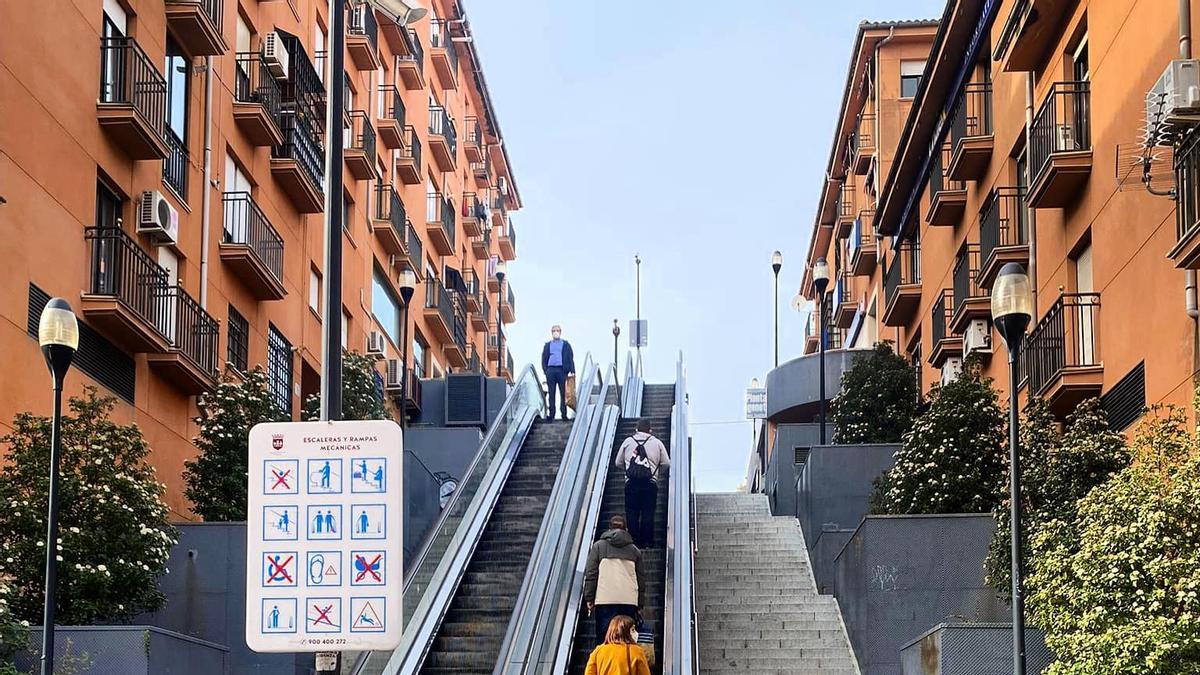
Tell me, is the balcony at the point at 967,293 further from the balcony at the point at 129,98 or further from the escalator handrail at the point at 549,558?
the balcony at the point at 129,98

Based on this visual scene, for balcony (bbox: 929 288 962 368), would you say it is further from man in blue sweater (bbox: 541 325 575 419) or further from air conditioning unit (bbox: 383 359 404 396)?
air conditioning unit (bbox: 383 359 404 396)

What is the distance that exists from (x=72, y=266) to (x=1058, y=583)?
41.4ft

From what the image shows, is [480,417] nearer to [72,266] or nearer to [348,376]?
[348,376]

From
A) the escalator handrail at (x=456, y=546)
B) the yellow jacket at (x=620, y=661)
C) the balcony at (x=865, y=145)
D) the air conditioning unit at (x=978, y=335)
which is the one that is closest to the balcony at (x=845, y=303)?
the balcony at (x=865, y=145)

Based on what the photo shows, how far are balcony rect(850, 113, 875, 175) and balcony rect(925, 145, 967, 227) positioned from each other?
14.7 meters

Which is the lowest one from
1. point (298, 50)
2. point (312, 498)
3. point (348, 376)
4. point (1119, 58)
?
point (312, 498)

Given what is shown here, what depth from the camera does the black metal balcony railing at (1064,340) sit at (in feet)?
80.1

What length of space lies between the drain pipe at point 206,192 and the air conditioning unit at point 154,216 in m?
2.40

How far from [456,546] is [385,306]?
21.8m

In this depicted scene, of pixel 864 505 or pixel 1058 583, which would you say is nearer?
pixel 1058 583

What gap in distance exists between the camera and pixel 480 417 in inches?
1681

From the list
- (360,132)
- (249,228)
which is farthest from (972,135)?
(360,132)

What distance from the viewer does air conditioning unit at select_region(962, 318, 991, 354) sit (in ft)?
102

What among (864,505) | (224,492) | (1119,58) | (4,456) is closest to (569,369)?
(864,505)
